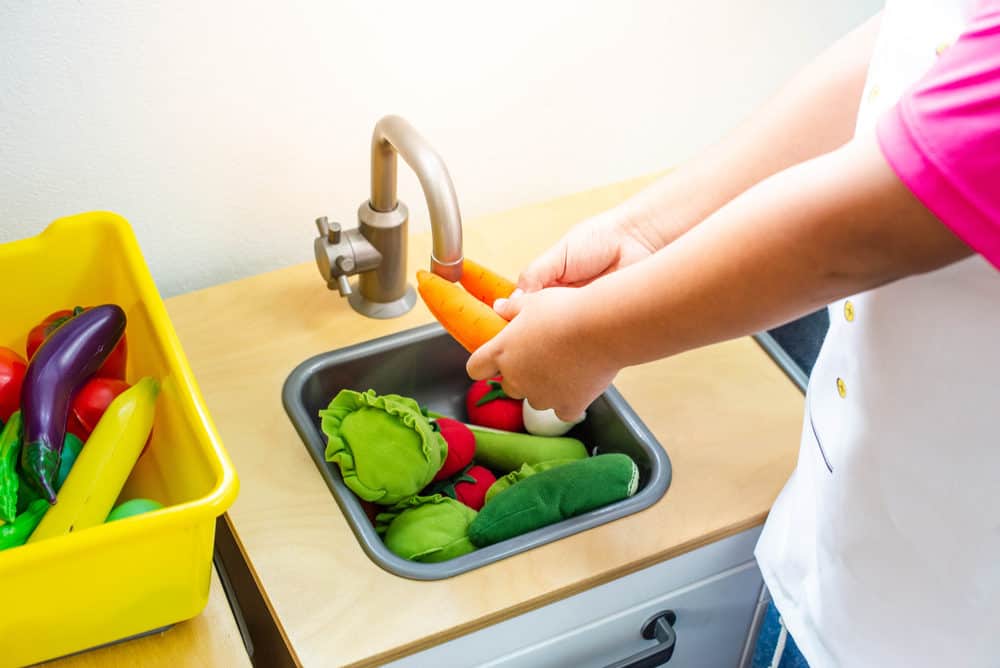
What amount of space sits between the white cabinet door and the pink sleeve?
1.66ft

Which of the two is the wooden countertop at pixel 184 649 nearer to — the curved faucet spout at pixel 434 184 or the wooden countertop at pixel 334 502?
the wooden countertop at pixel 334 502

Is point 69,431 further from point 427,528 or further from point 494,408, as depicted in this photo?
point 494,408

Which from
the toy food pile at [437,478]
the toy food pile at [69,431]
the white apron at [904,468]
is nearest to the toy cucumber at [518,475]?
the toy food pile at [437,478]

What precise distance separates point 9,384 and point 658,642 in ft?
2.12

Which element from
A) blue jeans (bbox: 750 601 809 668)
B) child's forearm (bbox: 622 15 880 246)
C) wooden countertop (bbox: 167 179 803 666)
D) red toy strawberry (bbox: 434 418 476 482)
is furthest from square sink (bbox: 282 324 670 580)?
blue jeans (bbox: 750 601 809 668)

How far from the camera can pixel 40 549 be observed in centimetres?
64

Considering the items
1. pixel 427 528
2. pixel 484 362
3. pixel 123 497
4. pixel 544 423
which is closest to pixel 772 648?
pixel 544 423

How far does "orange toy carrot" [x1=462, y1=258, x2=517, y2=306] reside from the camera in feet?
3.15

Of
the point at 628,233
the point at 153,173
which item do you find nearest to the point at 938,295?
the point at 628,233

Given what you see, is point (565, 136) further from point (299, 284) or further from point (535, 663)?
point (535, 663)

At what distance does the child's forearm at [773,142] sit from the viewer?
795mm

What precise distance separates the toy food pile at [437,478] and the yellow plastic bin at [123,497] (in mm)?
168

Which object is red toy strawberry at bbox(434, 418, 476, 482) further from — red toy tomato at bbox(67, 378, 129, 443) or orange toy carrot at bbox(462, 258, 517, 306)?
red toy tomato at bbox(67, 378, 129, 443)

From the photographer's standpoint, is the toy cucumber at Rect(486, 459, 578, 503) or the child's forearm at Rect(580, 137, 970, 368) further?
the toy cucumber at Rect(486, 459, 578, 503)
